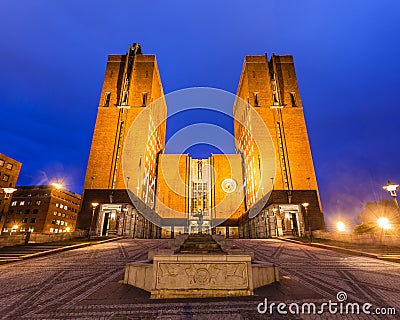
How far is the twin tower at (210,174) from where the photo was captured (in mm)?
29781

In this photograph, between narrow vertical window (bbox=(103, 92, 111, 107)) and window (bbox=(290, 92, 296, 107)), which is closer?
narrow vertical window (bbox=(103, 92, 111, 107))

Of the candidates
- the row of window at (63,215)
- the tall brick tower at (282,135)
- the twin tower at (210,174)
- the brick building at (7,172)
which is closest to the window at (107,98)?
the twin tower at (210,174)

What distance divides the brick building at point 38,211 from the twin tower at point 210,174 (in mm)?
37942

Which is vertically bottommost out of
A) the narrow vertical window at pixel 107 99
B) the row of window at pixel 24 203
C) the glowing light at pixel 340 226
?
the glowing light at pixel 340 226

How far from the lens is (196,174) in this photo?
2152 inches

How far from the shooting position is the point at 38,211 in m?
59.9

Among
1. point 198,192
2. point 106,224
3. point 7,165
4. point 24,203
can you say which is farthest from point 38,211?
point 198,192

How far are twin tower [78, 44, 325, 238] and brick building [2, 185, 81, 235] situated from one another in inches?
1494

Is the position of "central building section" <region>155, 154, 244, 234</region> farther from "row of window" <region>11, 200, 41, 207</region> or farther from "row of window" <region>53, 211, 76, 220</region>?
"row of window" <region>11, 200, 41, 207</region>

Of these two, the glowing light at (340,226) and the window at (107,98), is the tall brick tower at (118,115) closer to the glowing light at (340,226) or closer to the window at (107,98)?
the window at (107,98)

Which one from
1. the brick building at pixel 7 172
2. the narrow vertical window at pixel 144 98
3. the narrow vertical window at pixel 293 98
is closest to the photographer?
the narrow vertical window at pixel 293 98

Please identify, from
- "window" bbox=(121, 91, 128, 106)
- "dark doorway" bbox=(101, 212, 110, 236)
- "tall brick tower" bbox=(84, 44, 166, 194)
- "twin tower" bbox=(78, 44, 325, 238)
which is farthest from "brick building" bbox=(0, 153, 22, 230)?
"window" bbox=(121, 91, 128, 106)

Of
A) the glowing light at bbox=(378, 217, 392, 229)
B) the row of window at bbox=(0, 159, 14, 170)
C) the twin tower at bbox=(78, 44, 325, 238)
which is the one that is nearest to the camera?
the glowing light at bbox=(378, 217, 392, 229)

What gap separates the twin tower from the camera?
29781 mm
